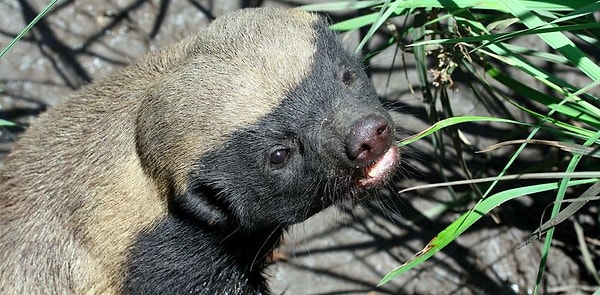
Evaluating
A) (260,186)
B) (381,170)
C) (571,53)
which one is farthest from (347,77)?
(571,53)

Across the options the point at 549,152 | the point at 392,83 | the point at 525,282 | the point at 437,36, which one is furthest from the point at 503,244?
the point at 437,36

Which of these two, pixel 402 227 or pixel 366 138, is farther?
pixel 402 227

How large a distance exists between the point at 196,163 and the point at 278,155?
30 centimetres

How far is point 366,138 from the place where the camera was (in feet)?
9.52

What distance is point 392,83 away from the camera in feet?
16.6

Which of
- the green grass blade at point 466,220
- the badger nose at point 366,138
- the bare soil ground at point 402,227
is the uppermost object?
the badger nose at point 366,138

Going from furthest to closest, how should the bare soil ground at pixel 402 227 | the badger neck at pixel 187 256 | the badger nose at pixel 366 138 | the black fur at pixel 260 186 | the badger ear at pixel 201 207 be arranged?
the bare soil ground at pixel 402 227, the badger neck at pixel 187 256, the badger ear at pixel 201 207, the black fur at pixel 260 186, the badger nose at pixel 366 138

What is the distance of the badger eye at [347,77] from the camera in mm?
3172

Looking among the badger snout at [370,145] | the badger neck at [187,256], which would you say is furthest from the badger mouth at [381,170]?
the badger neck at [187,256]

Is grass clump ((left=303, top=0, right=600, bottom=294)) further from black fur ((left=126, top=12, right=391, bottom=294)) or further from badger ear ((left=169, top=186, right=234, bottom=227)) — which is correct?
badger ear ((left=169, top=186, right=234, bottom=227))

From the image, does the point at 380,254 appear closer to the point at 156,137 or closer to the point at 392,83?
the point at 392,83

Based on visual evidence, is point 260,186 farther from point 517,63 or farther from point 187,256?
point 517,63

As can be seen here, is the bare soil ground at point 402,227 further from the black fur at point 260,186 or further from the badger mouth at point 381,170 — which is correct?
the badger mouth at point 381,170

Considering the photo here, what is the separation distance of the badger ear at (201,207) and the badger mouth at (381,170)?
52 centimetres
